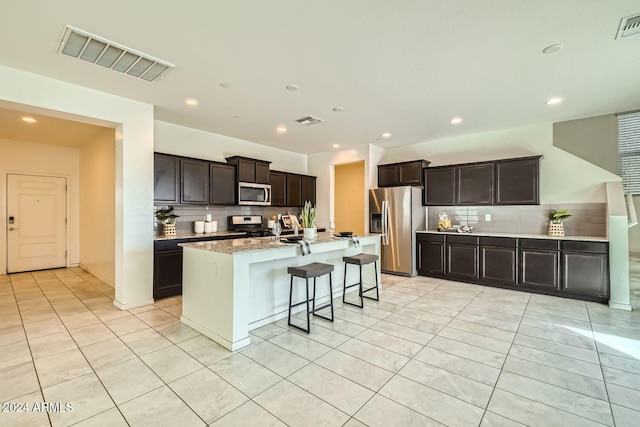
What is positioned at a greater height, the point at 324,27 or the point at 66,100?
the point at 324,27

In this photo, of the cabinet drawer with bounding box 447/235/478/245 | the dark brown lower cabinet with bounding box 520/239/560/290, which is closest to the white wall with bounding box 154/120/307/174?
the cabinet drawer with bounding box 447/235/478/245

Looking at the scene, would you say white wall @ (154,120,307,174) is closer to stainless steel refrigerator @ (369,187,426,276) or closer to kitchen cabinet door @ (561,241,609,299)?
stainless steel refrigerator @ (369,187,426,276)

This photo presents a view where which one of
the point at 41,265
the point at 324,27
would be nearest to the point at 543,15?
the point at 324,27

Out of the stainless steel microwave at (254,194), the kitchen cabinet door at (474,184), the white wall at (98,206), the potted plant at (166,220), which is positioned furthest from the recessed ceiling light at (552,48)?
the white wall at (98,206)

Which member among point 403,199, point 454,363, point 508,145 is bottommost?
point 454,363

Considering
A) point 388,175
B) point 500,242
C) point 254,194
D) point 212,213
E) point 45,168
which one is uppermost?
point 45,168

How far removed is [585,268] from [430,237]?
89.4 inches

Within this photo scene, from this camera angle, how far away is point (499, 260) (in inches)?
189

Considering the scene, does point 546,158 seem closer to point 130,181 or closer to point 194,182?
point 194,182

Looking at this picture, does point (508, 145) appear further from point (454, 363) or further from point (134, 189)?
point (134, 189)

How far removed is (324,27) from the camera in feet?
7.56

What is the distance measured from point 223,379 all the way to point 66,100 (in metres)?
3.58

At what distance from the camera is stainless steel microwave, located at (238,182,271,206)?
18.1 ft

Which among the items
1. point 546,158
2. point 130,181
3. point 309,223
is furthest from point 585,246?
point 130,181
